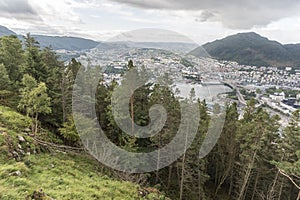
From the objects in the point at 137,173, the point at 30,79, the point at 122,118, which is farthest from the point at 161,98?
the point at 30,79

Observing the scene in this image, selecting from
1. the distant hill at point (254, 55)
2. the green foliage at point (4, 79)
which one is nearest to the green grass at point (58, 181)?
the green foliage at point (4, 79)

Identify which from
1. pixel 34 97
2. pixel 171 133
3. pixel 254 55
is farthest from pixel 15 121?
pixel 254 55

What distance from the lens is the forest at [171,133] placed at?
15602 millimetres

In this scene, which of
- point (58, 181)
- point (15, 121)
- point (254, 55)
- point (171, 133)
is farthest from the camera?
point (254, 55)

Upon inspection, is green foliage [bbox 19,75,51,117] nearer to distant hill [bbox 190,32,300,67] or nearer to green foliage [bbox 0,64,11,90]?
green foliage [bbox 0,64,11,90]

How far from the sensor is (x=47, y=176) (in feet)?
33.4

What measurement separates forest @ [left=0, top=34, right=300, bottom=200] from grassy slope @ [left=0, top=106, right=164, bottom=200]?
1.09m

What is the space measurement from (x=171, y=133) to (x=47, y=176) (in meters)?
9.23

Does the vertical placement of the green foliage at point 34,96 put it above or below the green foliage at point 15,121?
above

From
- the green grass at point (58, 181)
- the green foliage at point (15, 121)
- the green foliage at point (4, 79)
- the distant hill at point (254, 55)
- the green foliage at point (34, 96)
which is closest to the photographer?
the green grass at point (58, 181)

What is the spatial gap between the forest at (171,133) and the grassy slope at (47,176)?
1091 millimetres

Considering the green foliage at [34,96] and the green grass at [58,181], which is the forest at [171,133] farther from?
the green grass at [58,181]

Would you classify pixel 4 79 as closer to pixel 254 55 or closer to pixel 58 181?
pixel 58 181

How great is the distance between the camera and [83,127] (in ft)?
51.7
